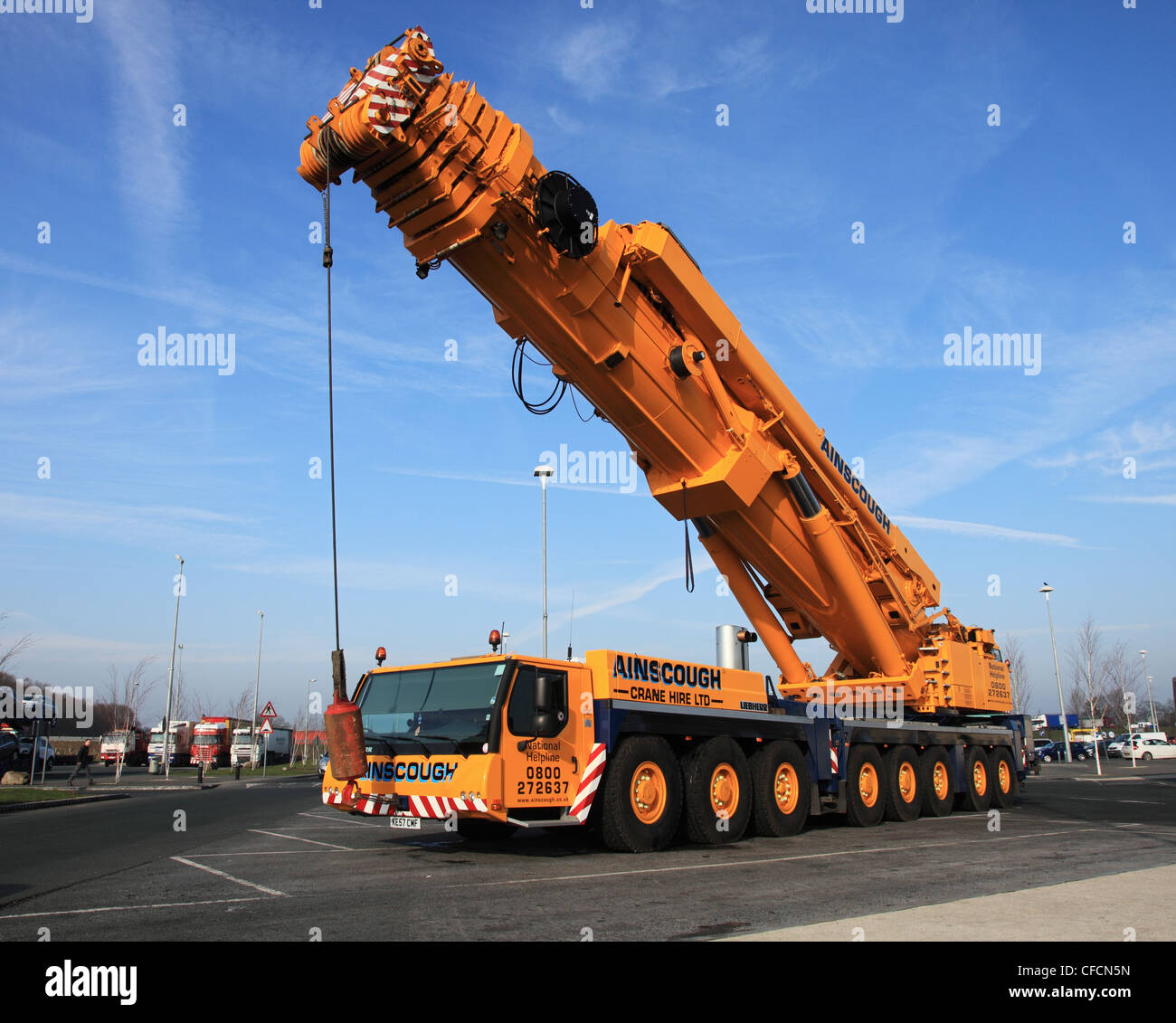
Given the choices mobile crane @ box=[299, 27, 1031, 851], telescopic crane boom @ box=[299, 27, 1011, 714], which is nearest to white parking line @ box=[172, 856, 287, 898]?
mobile crane @ box=[299, 27, 1031, 851]

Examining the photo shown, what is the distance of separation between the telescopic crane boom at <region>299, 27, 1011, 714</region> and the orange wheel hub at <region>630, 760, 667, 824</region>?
3196 millimetres

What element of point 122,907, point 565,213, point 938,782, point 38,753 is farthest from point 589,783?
→ point 38,753

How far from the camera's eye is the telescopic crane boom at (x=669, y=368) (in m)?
7.85

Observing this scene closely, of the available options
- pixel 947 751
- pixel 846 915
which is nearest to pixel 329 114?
pixel 846 915

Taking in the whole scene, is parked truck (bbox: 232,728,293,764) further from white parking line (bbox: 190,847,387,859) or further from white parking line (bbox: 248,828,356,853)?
white parking line (bbox: 190,847,387,859)

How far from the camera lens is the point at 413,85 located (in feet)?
25.0

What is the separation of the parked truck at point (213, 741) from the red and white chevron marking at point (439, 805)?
36.6 metres

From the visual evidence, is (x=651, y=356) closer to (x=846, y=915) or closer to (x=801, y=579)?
(x=801, y=579)

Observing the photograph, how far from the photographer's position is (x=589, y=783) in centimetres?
868

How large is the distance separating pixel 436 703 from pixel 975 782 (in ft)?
35.3

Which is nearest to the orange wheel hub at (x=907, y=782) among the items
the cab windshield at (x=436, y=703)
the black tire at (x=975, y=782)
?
the black tire at (x=975, y=782)

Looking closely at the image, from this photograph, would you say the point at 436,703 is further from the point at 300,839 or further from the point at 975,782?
the point at 975,782

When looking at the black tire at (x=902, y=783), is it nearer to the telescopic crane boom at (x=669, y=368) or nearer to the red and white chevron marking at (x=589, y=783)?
the telescopic crane boom at (x=669, y=368)
